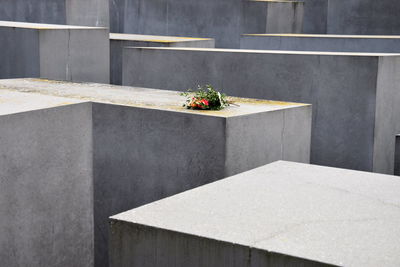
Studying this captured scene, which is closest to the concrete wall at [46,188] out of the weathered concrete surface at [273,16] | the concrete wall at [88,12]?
the concrete wall at [88,12]

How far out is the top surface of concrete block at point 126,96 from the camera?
7.11 meters

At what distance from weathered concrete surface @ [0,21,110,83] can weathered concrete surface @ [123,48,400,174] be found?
68.8 inches

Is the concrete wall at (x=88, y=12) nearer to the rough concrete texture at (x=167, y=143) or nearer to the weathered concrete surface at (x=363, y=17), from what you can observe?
the weathered concrete surface at (x=363, y=17)

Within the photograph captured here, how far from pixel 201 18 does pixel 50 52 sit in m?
7.39

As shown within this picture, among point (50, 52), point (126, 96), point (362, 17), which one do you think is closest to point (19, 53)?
point (50, 52)

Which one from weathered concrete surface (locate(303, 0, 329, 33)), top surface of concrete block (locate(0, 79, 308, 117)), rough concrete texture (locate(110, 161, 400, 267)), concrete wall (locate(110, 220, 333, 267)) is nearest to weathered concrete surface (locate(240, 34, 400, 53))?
weathered concrete surface (locate(303, 0, 329, 33))

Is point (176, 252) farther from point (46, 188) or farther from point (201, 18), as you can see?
point (201, 18)

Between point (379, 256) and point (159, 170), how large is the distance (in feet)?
12.7

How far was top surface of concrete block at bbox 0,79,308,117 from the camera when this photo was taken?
7107 millimetres

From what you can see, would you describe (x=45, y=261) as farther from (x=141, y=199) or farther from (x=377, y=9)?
(x=377, y=9)

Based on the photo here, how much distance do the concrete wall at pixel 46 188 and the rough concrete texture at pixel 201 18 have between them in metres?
11.2

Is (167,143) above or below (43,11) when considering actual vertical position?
below

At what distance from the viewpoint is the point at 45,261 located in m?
5.79

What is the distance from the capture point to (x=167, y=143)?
273 inches
